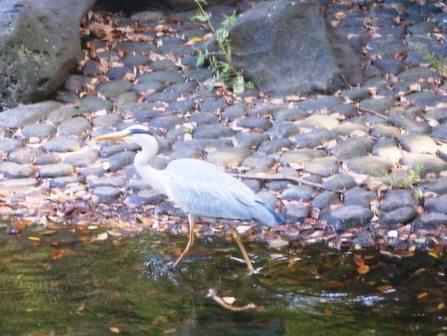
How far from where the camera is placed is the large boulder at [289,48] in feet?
31.6

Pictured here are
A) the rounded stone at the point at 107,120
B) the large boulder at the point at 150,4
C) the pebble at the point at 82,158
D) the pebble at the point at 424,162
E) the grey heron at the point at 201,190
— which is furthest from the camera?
the large boulder at the point at 150,4

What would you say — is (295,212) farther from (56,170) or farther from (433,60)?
(433,60)

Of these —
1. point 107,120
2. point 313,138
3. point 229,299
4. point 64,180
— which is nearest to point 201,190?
point 229,299

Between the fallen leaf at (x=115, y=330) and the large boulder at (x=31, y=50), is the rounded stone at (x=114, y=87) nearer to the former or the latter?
the large boulder at (x=31, y=50)

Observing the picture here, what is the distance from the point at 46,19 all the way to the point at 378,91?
347 centimetres

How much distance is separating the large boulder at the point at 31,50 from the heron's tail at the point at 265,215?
403 cm

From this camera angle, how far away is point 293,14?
32.1 ft

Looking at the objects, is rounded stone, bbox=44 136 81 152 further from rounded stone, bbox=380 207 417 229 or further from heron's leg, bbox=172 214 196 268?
rounded stone, bbox=380 207 417 229

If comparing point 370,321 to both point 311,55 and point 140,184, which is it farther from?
point 311,55

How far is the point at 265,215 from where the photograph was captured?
6.24 m

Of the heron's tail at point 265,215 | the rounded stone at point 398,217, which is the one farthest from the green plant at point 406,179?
the heron's tail at point 265,215

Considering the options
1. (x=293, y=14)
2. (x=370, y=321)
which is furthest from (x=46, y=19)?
(x=370, y=321)

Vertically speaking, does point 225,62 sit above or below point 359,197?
above

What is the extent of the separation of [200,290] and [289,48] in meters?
4.33
